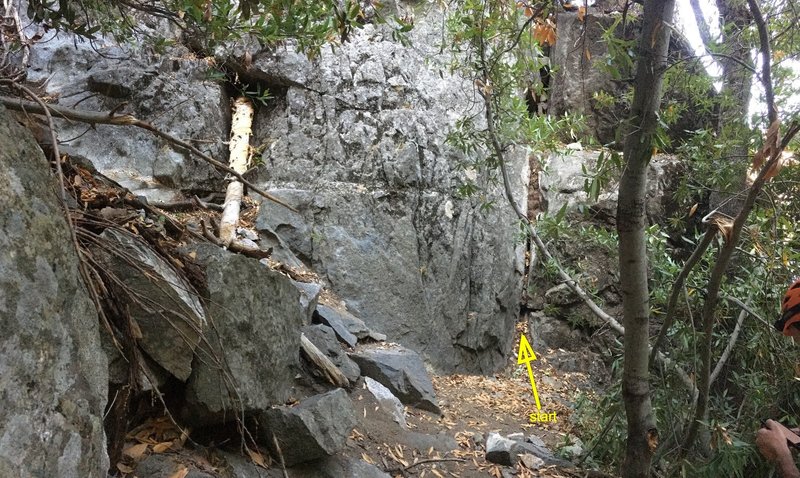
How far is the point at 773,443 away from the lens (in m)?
2.32

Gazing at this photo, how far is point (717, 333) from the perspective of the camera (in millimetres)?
4234

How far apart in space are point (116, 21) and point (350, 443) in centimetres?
357

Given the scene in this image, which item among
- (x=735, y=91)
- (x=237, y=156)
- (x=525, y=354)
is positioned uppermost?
(x=735, y=91)

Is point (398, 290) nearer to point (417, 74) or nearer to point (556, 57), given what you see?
point (417, 74)


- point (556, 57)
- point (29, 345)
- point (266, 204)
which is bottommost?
point (29, 345)

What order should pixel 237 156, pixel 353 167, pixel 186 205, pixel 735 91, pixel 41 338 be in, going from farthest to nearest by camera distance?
1. pixel 353 167
2. pixel 237 156
3. pixel 186 205
4. pixel 735 91
5. pixel 41 338

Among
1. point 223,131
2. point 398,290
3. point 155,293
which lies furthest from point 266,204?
point 155,293

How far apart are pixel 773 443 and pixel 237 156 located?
21.4 ft

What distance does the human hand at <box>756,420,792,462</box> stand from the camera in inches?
89.8

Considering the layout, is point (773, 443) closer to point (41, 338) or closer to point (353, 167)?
point (41, 338)

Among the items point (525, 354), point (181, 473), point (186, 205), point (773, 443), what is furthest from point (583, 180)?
point (181, 473)

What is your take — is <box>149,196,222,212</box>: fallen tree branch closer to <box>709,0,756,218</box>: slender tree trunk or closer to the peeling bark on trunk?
the peeling bark on trunk

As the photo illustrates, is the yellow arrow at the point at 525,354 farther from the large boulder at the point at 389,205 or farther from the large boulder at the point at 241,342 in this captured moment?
the large boulder at the point at 241,342

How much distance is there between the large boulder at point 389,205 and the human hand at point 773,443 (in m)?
4.41
